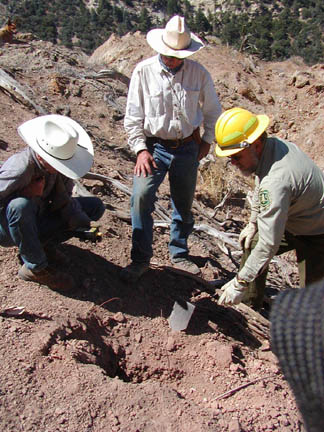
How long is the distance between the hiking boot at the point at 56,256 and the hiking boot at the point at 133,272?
45 centimetres

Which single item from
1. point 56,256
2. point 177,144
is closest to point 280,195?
point 177,144

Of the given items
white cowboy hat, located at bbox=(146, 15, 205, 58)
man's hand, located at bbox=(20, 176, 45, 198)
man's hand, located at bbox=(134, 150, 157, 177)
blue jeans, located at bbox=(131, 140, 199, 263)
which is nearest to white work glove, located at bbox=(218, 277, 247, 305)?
blue jeans, located at bbox=(131, 140, 199, 263)

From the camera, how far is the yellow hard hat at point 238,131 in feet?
9.05

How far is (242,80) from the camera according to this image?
1164 centimetres

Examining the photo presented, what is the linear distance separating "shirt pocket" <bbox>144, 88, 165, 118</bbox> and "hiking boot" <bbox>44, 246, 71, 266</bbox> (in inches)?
48.7

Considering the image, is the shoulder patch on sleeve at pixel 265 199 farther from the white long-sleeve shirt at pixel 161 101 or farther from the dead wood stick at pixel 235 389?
the dead wood stick at pixel 235 389

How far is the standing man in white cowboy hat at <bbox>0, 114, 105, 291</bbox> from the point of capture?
2969 millimetres

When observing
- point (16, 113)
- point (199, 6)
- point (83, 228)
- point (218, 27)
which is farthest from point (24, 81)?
point (199, 6)

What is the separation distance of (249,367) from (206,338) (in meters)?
0.36

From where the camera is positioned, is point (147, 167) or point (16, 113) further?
point (16, 113)

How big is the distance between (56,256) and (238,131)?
67.1 inches

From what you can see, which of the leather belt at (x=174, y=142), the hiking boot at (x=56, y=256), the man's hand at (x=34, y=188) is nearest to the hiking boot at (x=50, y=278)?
the hiking boot at (x=56, y=256)

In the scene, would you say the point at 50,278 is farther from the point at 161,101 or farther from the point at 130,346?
the point at 161,101

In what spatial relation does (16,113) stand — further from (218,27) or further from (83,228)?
(218,27)
